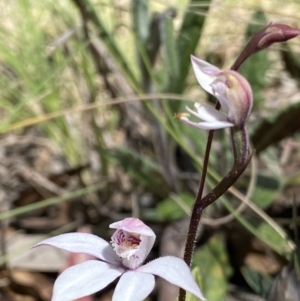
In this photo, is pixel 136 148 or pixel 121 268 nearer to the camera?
pixel 121 268

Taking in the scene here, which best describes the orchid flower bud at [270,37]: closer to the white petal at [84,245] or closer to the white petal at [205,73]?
the white petal at [205,73]

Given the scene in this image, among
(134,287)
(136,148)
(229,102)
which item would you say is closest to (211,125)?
(229,102)

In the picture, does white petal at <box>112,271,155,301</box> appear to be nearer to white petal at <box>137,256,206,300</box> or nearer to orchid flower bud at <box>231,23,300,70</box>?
white petal at <box>137,256,206,300</box>

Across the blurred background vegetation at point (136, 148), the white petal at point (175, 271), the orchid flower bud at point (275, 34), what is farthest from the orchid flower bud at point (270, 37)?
the blurred background vegetation at point (136, 148)

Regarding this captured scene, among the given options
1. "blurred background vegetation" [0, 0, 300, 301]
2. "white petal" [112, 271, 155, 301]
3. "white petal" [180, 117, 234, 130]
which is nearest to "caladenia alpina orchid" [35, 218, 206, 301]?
"white petal" [112, 271, 155, 301]

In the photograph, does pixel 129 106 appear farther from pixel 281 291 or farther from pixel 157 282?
pixel 281 291

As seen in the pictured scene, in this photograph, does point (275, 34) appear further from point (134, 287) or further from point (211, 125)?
point (134, 287)
